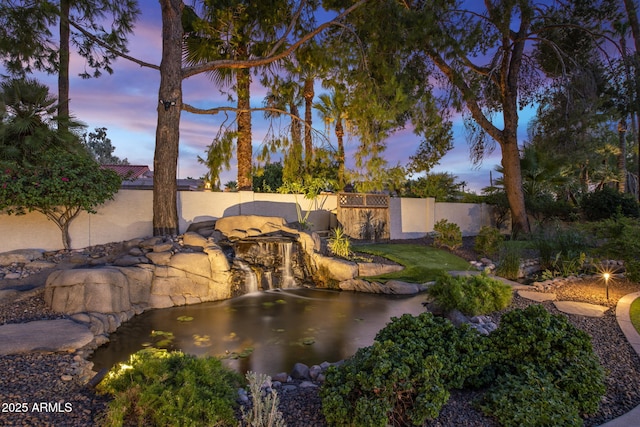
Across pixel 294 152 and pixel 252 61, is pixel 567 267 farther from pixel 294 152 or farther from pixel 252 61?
pixel 252 61

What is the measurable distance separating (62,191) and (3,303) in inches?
91.9

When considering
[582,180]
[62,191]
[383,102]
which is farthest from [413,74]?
[582,180]

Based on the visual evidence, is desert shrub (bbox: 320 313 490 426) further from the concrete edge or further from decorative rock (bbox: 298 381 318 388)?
the concrete edge

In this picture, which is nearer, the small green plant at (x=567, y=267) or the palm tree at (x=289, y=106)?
the small green plant at (x=567, y=267)

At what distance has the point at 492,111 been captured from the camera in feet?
49.1

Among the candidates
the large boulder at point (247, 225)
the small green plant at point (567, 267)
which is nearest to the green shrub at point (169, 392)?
the large boulder at point (247, 225)

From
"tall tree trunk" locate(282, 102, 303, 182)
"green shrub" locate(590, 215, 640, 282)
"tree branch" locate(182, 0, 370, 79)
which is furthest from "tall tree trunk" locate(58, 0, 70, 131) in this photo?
"green shrub" locate(590, 215, 640, 282)

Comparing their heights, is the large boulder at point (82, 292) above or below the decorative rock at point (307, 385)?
above

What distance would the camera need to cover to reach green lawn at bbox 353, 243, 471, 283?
883cm

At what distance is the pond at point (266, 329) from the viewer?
4.66 meters

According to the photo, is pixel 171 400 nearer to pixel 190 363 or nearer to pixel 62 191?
pixel 190 363

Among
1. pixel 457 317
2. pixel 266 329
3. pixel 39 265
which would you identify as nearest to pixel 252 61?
pixel 39 265

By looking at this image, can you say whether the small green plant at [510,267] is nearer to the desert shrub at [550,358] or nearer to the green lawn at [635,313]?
the green lawn at [635,313]

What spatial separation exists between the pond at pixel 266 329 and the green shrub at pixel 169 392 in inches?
60.6
